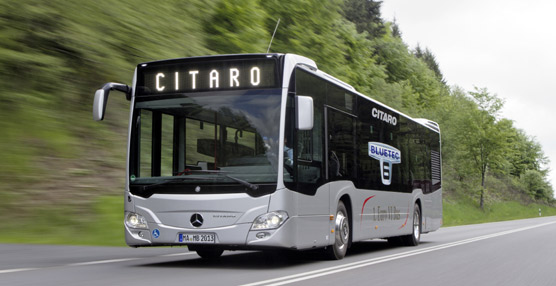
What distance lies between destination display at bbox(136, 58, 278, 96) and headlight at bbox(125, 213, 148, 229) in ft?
5.71

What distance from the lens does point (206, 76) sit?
1013cm

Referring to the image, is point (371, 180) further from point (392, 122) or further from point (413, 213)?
point (413, 213)

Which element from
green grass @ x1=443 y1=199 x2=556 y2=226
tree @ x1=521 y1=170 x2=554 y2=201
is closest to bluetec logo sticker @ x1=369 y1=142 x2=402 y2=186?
green grass @ x1=443 y1=199 x2=556 y2=226

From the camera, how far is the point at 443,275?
962 centimetres

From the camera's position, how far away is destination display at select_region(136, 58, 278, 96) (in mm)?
10008

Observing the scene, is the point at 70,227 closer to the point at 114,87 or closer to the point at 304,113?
the point at 114,87

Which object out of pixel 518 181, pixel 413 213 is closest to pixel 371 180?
pixel 413 213

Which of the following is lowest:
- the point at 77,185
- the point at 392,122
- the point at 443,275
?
the point at 443,275

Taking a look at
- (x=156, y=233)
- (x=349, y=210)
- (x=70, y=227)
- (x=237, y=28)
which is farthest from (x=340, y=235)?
(x=237, y=28)

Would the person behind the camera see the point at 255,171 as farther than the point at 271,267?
No

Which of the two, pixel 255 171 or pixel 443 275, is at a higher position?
pixel 255 171

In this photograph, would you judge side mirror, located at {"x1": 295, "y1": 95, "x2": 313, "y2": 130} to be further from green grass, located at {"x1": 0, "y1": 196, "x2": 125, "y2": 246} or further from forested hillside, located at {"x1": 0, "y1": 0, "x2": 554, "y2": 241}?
forested hillside, located at {"x1": 0, "y1": 0, "x2": 554, "y2": 241}

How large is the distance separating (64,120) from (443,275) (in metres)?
10.7

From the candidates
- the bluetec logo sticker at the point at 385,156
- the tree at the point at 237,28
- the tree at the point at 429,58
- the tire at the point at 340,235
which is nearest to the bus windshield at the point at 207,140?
the tire at the point at 340,235
